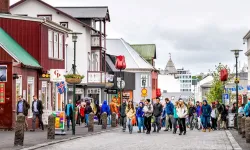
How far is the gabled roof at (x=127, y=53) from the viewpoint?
99875mm

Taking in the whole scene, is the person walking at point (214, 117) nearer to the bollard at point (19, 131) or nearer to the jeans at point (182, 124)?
the jeans at point (182, 124)

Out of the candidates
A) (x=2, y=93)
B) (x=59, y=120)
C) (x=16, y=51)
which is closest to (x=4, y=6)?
(x=16, y=51)

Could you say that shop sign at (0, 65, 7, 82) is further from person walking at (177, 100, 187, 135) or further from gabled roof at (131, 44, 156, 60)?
gabled roof at (131, 44, 156, 60)

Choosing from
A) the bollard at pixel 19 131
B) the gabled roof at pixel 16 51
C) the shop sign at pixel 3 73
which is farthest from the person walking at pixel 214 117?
the bollard at pixel 19 131

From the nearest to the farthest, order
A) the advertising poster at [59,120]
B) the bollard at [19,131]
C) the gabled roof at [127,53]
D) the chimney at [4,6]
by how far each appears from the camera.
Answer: the bollard at [19,131], the advertising poster at [59,120], the chimney at [4,6], the gabled roof at [127,53]

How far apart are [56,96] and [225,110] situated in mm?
11343

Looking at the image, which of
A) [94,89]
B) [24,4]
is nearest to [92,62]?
[94,89]

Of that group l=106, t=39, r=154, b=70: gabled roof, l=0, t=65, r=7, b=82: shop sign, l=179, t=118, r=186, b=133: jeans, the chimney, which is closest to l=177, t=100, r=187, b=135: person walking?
l=179, t=118, r=186, b=133: jeans

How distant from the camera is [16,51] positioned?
38.6 m

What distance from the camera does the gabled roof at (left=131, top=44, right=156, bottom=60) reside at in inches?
4299

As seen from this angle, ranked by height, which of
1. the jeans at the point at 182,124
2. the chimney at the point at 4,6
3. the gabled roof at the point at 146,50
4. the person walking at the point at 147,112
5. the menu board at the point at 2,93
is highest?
the gabled roof at the point at 146,50

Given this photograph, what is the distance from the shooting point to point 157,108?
121 ft

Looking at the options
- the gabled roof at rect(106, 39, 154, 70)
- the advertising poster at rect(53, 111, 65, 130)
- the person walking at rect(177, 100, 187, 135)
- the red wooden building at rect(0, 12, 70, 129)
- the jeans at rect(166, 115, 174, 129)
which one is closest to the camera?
the advertising poster at rect(53, 111, 65, 130)

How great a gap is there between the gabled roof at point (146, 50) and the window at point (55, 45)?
62.6 metres
